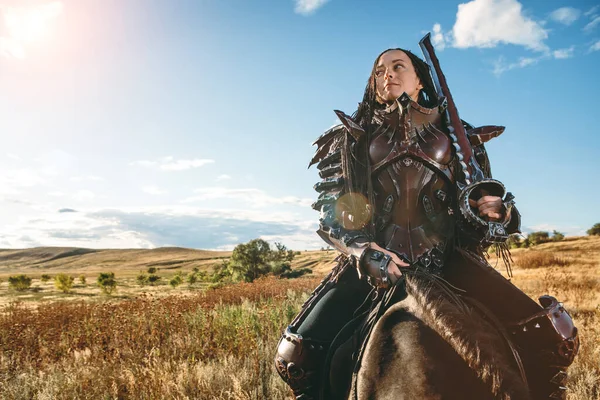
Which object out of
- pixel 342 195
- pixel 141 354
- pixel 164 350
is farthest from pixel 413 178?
pixel 141 354

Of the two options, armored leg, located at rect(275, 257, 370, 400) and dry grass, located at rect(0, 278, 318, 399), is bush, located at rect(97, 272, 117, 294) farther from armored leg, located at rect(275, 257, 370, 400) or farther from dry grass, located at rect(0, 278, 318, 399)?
armored leg, located at rect(275, 257, 370, 400)

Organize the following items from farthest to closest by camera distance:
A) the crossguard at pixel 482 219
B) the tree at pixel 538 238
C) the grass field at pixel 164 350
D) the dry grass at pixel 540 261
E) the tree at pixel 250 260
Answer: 1. the tree at pixel 538 238
2. the tree at pixel 250 260
3. the dry grass at pixel 540 261
4. the grass field at pixel 164 350
5. the crossguard at pixel 482 219

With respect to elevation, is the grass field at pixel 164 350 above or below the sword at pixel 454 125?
below

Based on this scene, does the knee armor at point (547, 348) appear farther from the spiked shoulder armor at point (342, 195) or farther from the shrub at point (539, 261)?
the shrub at point (539, 261)

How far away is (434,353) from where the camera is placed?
5.29ft

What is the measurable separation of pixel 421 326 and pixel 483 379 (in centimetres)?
30

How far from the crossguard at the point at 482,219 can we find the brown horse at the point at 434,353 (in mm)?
543

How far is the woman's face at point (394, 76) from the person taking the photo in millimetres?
2891

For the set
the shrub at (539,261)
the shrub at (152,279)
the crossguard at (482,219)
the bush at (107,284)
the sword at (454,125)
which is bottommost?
the shrub at (152,279)

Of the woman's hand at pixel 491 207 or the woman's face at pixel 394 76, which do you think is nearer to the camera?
the woman's hand at pixel 491 207

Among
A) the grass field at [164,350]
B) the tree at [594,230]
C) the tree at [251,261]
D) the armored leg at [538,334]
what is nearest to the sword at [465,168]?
the armored leg at [538,334]

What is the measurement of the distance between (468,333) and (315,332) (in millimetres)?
1063

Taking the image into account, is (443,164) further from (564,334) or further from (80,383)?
Answer: (80,383)

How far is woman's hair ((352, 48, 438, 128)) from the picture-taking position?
304 centimetres
